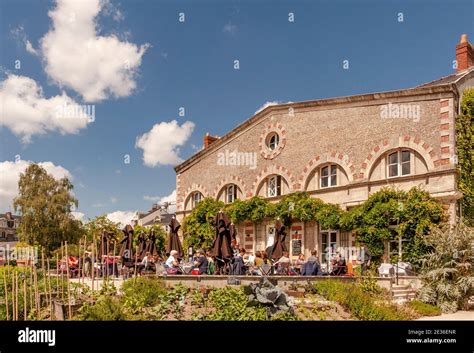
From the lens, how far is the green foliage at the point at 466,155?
18375 millimetres

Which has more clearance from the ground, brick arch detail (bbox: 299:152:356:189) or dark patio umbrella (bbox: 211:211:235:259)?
brick arch detail (bbox: 299:152:356:189)

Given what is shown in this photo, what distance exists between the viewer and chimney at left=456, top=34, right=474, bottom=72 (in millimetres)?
21766

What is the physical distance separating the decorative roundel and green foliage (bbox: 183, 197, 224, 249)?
4.08m

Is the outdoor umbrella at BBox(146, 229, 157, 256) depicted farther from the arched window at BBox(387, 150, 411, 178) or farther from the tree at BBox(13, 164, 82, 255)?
the tree at BBox(13, 164, 82, 255)

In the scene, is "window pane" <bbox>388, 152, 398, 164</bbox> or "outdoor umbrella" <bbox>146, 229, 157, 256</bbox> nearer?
"window pane" <bbox>388, 152, 398, 164</bbox>

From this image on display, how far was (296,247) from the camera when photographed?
22.4m

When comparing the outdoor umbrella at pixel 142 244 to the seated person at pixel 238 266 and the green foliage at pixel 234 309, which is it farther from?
the green foliage at pixel 234 309

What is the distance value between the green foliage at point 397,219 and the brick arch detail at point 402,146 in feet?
4.05

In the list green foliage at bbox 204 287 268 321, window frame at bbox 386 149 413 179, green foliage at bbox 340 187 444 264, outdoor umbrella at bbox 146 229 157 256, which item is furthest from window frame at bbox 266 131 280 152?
green foliage at bbox 204 287 268 321

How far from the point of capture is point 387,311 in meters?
11.0

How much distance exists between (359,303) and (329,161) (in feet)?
36.2
